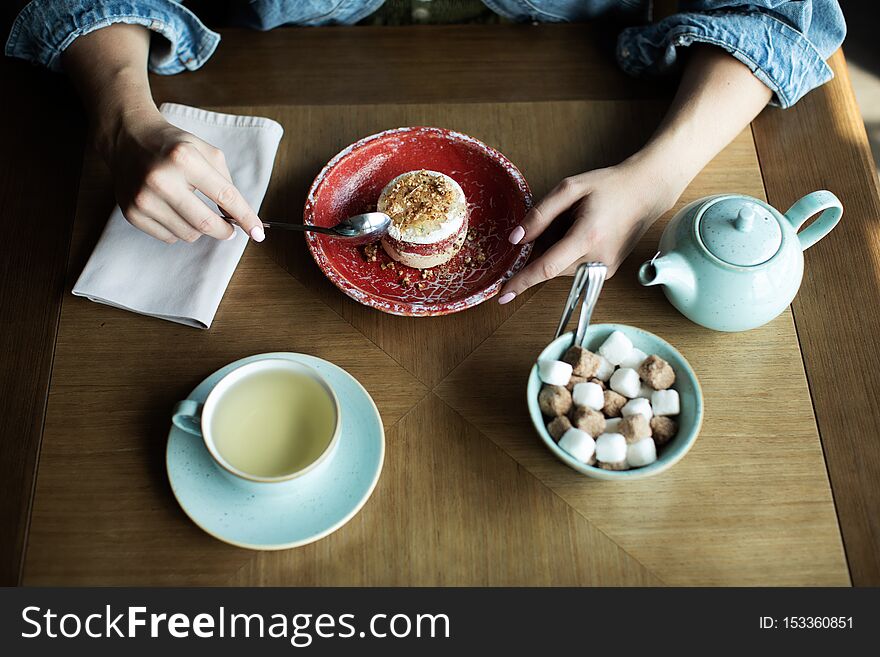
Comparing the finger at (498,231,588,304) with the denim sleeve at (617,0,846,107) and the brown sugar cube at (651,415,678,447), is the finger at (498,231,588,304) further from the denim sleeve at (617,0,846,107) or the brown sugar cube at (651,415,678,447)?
the denim sleeve at (617,0,846,107)

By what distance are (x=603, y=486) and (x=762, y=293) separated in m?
0.31

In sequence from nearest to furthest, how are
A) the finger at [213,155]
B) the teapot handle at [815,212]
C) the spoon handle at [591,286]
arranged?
the spoon handle at [591,286] < the teapot handle at [815,212] < the finger at [213,155]

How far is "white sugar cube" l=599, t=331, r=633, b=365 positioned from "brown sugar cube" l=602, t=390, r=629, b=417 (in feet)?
0.15

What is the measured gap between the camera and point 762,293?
0.88 m

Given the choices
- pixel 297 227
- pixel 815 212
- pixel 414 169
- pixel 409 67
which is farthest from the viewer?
pixel 409 67

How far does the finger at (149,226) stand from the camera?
38.5 inches

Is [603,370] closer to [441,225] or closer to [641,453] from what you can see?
[641,453]

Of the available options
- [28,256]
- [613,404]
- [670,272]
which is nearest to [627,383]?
[613,404]

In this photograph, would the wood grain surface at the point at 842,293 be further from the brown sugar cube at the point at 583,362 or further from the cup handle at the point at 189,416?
the cup handle at the point at 189,416

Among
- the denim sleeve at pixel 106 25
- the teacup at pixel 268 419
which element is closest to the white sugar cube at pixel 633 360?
the teacup at pixel 268 419

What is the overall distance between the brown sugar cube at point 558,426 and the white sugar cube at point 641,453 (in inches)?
2.9

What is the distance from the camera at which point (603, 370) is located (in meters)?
0.86

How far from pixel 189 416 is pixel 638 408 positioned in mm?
508

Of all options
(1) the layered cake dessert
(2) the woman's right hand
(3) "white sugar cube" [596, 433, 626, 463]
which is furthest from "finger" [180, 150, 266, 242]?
(3) "white sugar cube" [596, 433, 626, 463]
